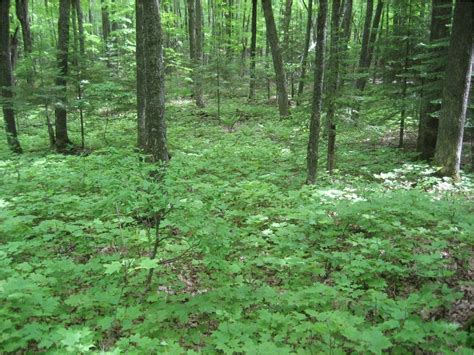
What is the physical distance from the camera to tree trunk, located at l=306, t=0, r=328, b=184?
298 inches

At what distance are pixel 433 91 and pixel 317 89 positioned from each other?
13.1 feet

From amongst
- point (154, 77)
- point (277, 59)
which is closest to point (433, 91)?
point (154, 77)

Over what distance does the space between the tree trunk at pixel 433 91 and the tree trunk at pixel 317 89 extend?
3.15m

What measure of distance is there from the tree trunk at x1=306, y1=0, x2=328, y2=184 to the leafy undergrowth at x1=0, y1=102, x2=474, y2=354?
25.4 inches

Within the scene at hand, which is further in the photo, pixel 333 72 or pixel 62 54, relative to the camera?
pixel 62 54

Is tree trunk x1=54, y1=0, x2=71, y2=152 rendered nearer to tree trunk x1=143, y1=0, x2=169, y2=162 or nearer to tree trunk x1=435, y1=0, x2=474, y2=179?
tree trunk x1=143, y1=0, x2=169, y2=162

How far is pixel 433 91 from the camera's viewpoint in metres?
9.90

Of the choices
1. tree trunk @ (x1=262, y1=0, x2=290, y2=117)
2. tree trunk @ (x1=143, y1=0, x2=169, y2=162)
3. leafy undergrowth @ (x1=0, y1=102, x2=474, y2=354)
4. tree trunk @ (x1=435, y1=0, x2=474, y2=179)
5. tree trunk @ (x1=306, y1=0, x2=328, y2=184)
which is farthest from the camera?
tree trunk @ (x1=262, y1=0, x2=290, y2=117)

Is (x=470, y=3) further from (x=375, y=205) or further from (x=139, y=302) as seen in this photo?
(x=139, y=302)

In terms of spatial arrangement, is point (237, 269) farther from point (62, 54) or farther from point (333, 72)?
point (62, 54)

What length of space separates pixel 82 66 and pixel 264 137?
7010 millimetres

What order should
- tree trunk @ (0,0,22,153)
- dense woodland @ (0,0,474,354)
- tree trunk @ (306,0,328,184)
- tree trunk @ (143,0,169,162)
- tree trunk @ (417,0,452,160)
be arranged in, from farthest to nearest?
tree trunk @ (0,0,22,153)
tree trunk @ (417,0,452,160)
tree trunk @ (306,0,328,184)
tree trunk @ (143,0,169,162)
dense woodland @ (0,0,474,354)

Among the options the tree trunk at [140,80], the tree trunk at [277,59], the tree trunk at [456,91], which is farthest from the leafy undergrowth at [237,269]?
the tree trunk at [277,59]

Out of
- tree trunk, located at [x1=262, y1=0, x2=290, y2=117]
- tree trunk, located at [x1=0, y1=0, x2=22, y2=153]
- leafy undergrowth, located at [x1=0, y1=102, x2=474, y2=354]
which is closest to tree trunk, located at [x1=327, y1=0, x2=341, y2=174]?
Result: leafy undergrowth, located at [x1=0, y1=102, x2=474, y2=354]
